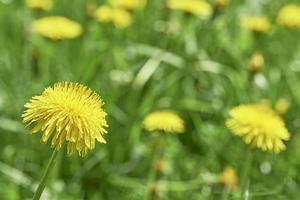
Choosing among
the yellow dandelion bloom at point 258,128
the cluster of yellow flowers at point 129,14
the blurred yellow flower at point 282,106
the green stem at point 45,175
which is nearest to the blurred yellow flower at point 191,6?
the cluster of yellow flowers at point 129,14

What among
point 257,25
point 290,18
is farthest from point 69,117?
point 290,18

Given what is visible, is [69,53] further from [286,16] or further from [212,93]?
[286,16]

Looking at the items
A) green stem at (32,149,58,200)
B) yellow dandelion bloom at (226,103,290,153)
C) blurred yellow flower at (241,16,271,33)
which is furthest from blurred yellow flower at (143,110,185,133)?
blurred yellow flower at (241,16,271,33)

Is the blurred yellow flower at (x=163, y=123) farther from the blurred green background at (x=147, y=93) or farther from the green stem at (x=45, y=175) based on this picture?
the green stem at (x=45, y=175)

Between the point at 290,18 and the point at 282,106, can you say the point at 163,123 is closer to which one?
the point at 282,106

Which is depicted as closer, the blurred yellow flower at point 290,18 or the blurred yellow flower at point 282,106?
the blurred yellow flower at point 282,106

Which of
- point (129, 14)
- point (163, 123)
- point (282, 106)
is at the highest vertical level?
point (129, 14)

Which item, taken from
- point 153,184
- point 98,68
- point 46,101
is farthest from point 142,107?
point 46,101
